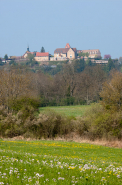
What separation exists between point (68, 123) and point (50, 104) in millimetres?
31636

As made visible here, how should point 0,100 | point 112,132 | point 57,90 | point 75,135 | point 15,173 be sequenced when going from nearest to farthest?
point 15,173
point 112,132
point 75,135
point 0,100
point 57,90

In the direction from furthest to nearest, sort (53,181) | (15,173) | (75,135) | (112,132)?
(75,135)
(112,132)
(15,173)
(53,181)

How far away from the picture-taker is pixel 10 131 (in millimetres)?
34219

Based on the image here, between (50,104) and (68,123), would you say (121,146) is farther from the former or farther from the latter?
(50,104)

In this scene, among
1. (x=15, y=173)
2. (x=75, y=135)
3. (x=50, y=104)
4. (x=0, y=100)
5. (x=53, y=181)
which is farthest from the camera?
(x=50, y=104)

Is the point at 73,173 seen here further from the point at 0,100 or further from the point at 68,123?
the point at 0,100

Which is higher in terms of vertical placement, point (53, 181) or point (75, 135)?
point (53, 181)

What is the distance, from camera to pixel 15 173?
6660 millimetres

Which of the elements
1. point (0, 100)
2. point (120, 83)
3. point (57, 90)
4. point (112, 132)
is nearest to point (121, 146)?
point (112, 132)

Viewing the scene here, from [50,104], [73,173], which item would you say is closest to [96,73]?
[50,104]

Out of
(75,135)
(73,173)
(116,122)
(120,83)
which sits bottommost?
(75,135)

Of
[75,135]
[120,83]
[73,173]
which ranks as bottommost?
[75,135]

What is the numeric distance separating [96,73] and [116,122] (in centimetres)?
5332

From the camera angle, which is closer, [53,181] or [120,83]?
[53,181]
